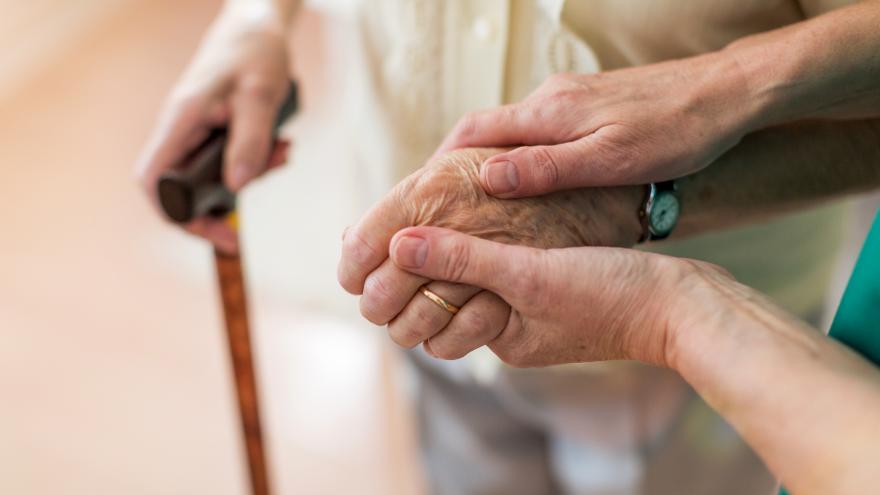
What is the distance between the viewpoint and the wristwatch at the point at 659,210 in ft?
2.39

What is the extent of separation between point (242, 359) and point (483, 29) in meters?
0.54

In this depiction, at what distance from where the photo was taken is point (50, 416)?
70.1 inches

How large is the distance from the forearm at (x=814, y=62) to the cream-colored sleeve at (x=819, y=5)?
2cm

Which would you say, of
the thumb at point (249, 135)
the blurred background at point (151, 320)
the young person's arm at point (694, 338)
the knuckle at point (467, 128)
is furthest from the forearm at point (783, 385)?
the blurred background at point (151, 320)

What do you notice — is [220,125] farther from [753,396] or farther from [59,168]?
[59,168]

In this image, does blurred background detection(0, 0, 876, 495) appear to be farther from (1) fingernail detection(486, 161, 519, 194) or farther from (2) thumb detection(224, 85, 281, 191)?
(1) fingernail detection(486, 161, 519, 194)

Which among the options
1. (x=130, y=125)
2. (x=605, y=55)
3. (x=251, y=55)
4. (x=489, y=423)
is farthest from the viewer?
(x=130, y=125)

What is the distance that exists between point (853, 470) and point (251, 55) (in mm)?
764

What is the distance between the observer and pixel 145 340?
1.94 meters

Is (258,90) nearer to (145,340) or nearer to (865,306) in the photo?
(865,306)

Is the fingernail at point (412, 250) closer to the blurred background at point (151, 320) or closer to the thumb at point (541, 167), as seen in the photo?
the thumb at point (541, 167)

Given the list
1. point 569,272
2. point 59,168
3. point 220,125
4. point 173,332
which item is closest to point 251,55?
point 220,125

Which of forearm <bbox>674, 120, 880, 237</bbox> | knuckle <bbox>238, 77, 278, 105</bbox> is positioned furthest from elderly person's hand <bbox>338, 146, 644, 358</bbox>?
knuckle <bbox>238, 77, 278, 105</bbox>

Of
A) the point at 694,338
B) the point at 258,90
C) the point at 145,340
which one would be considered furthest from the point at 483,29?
the point at 145,340
